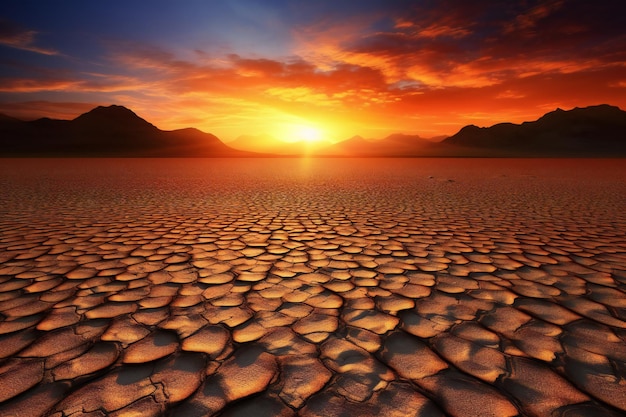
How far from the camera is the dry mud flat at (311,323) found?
1.08 metres

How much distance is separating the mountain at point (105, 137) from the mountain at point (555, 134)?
177ft

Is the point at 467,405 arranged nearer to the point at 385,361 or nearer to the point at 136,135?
the point at 385,361

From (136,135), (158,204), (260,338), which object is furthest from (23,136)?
(260,338)

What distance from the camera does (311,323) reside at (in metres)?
1.55

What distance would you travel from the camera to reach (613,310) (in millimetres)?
1690

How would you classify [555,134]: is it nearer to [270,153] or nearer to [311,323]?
[270,153]

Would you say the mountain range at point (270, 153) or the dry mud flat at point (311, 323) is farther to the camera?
the mountain range at point (270, 153)

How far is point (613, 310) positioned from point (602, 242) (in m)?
1.81

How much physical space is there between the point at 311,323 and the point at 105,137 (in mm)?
91446

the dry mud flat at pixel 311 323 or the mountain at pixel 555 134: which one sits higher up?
the mountain at pixel 555 134

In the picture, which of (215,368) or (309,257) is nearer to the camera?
(215,368)

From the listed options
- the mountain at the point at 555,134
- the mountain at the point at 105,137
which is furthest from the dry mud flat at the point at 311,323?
the mountain at the point at 555,134

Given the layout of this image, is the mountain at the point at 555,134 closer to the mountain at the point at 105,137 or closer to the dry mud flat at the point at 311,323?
the mountain at the point at 105,137

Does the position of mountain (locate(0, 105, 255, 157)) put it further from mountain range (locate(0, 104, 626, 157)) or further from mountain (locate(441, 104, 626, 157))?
mountain (locate(441, 104, 626, 157))
